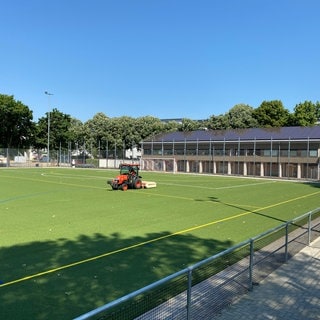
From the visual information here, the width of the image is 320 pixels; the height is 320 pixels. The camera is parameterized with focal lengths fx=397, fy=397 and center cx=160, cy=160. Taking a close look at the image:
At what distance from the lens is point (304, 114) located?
82.2 metres

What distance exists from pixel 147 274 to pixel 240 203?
51.7 ft

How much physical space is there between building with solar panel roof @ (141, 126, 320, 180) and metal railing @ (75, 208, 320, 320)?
50.2 m

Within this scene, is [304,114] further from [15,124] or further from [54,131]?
[15,124]

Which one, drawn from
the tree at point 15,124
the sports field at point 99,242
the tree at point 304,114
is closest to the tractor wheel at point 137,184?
the sports field at point 99,242

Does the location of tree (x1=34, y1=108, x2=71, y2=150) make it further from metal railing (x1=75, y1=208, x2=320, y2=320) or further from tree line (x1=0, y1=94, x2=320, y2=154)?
metal railing (x1=75, y1=208, x2=320, y2=320)

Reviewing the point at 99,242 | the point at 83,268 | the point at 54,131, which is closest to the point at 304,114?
the point at 54,131

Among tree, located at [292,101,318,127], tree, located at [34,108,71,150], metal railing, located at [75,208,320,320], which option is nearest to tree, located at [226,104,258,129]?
tree, located at [292,101,318,127]

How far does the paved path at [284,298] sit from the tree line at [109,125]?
77.0 meters

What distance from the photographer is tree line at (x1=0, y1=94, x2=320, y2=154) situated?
83.2 m

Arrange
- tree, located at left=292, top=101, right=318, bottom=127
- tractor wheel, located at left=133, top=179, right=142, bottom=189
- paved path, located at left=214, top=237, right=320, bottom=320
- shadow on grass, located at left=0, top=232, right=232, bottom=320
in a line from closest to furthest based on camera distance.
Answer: paved path, located at left=214, top=237, right=320, bottom=320 → shadow on grass, located at left=0, top=232, right=232, bottom=320 → tractor wheel, located at left=133, top=179, right=142, bottom=189 → tree, located at left=292, top=101, right=318, bottom=127

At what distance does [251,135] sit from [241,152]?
3.54m

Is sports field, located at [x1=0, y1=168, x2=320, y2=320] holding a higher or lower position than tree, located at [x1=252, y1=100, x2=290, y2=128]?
lower

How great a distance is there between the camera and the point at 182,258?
1094 centimetres

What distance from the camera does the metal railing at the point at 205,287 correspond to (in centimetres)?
630
